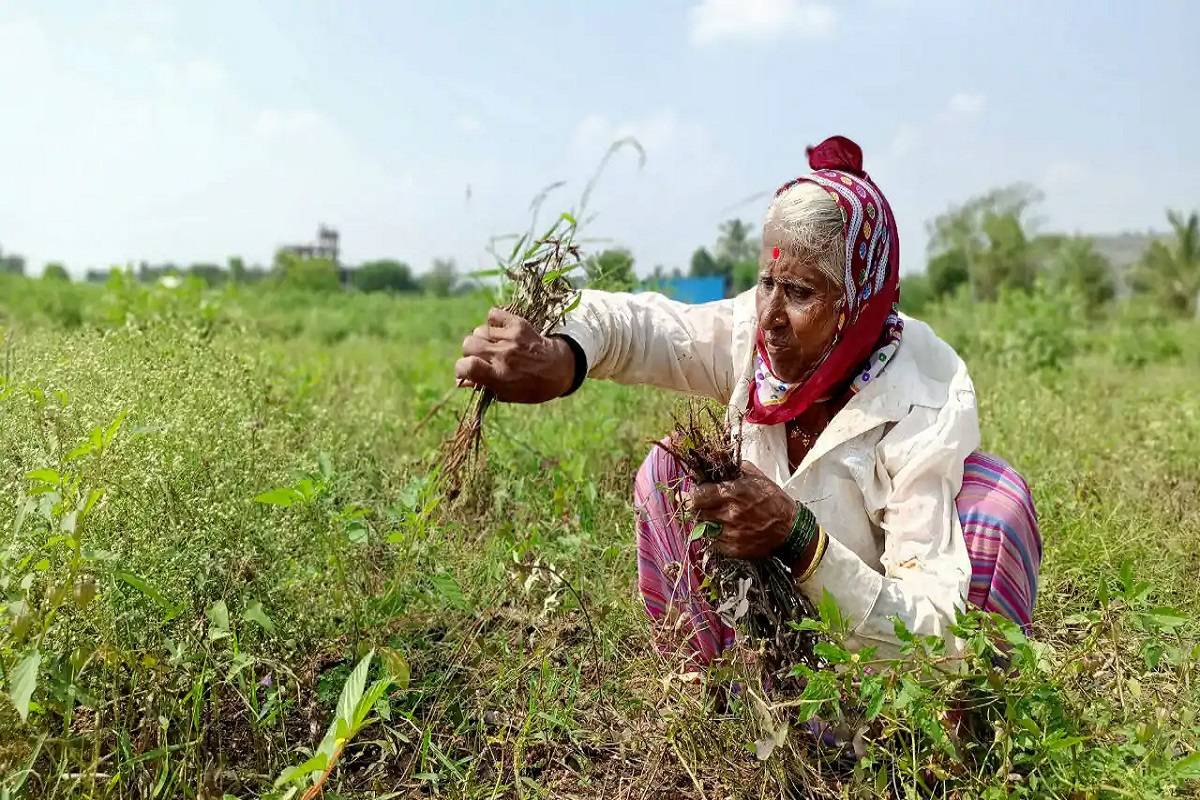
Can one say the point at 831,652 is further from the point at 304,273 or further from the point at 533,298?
the point at 304,273

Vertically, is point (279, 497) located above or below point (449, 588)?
above

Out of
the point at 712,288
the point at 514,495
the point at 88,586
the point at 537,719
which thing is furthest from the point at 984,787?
the point at 712,288

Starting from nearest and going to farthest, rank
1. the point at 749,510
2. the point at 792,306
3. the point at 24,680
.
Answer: the point at 24,680 → the point at 749,510 → the point at 792,306

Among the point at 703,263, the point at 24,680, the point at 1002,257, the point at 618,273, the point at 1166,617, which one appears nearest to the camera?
the point at 24,680

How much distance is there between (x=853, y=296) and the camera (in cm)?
198

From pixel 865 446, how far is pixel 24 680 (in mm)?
1548

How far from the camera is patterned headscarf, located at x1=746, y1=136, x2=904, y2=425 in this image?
6.48ft

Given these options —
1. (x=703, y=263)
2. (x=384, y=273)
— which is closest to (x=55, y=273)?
(x=703, y=263)

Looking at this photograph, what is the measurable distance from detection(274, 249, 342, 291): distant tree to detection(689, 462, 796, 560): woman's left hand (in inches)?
651

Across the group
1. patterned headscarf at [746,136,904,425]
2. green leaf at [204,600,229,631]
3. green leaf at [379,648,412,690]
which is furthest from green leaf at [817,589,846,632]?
green leaf at [204,600,229,631]

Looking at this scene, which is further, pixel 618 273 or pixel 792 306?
pixel 618 273

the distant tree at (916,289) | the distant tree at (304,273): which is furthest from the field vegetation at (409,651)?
the distant tree at (916,289)

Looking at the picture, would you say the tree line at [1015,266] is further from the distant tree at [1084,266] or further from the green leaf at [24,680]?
the green leaf at [24,680]

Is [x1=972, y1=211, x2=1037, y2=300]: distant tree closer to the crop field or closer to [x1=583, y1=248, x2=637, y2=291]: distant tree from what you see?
[x1=583, y1=248, x2=637, y2=291]: distant tree
